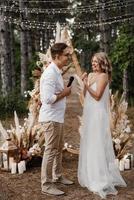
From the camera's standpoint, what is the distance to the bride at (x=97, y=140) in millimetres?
5973

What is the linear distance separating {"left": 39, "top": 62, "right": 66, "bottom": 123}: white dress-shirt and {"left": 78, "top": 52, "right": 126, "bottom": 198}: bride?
0.50 metres

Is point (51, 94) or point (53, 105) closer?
point (51, 94)

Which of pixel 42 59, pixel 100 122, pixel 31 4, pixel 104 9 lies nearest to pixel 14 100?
pixel 104 9

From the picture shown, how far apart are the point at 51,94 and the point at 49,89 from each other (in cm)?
7

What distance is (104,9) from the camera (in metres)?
15.8

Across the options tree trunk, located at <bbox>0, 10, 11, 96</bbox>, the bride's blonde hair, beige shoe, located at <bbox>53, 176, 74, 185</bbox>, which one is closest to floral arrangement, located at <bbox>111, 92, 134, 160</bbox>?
beige shoe, located at <bbox>53, 176, 74, 185</bbox>

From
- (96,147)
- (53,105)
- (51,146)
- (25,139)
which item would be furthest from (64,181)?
(25,139)

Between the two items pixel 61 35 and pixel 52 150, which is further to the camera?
pixel 61 35

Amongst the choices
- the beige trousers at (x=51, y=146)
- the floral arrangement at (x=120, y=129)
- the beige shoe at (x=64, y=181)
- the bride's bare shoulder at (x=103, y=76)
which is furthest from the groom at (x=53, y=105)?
the floral arrangement at (x=120, y=129)

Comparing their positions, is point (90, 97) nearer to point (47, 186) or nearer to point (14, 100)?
point (47, 186)

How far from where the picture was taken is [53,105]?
18.6ft

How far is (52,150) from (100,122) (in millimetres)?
813

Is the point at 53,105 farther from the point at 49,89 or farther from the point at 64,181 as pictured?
the point at 64,181

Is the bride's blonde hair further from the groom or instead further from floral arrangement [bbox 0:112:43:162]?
floral arrangement [bbox 0:112:43:162]
